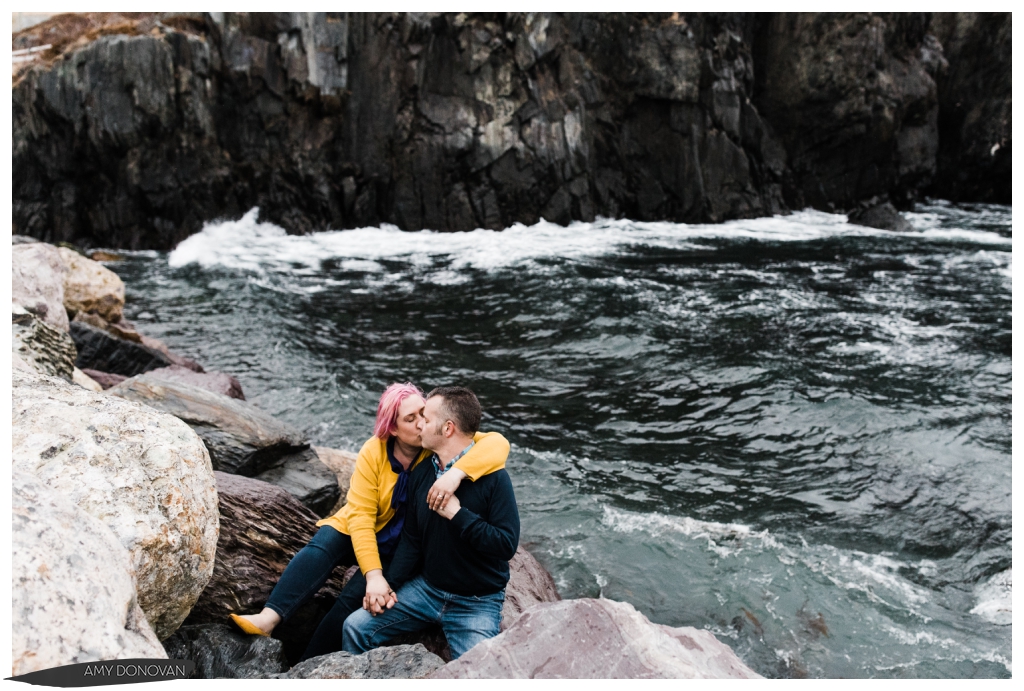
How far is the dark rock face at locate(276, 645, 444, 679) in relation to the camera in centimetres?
423

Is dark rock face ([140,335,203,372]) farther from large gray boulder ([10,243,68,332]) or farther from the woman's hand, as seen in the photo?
the woman's hand

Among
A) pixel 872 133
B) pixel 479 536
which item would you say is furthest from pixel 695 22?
pixel 479 536

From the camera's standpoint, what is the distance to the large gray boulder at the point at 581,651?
3.86m

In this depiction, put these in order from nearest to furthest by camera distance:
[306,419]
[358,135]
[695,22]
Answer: [306,419]
[358,135]
[695,22]

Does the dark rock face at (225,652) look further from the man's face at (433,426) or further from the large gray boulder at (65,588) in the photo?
the man's face at (433,426)

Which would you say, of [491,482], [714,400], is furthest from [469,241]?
[491,482]

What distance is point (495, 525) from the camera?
15.2ft

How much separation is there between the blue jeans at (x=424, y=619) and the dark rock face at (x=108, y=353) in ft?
26.1

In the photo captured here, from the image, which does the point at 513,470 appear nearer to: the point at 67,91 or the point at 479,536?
the point at 479,536

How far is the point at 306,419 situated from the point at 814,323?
35.3 feet

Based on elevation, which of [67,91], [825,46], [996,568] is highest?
[825,46]

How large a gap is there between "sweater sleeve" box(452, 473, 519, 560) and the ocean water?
298 centimetres

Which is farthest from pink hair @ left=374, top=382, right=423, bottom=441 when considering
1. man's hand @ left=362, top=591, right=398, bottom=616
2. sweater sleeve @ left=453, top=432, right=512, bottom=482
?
man's hand @ left=362, top=591, right=398, bottom=616

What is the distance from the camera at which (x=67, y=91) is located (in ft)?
85.1
